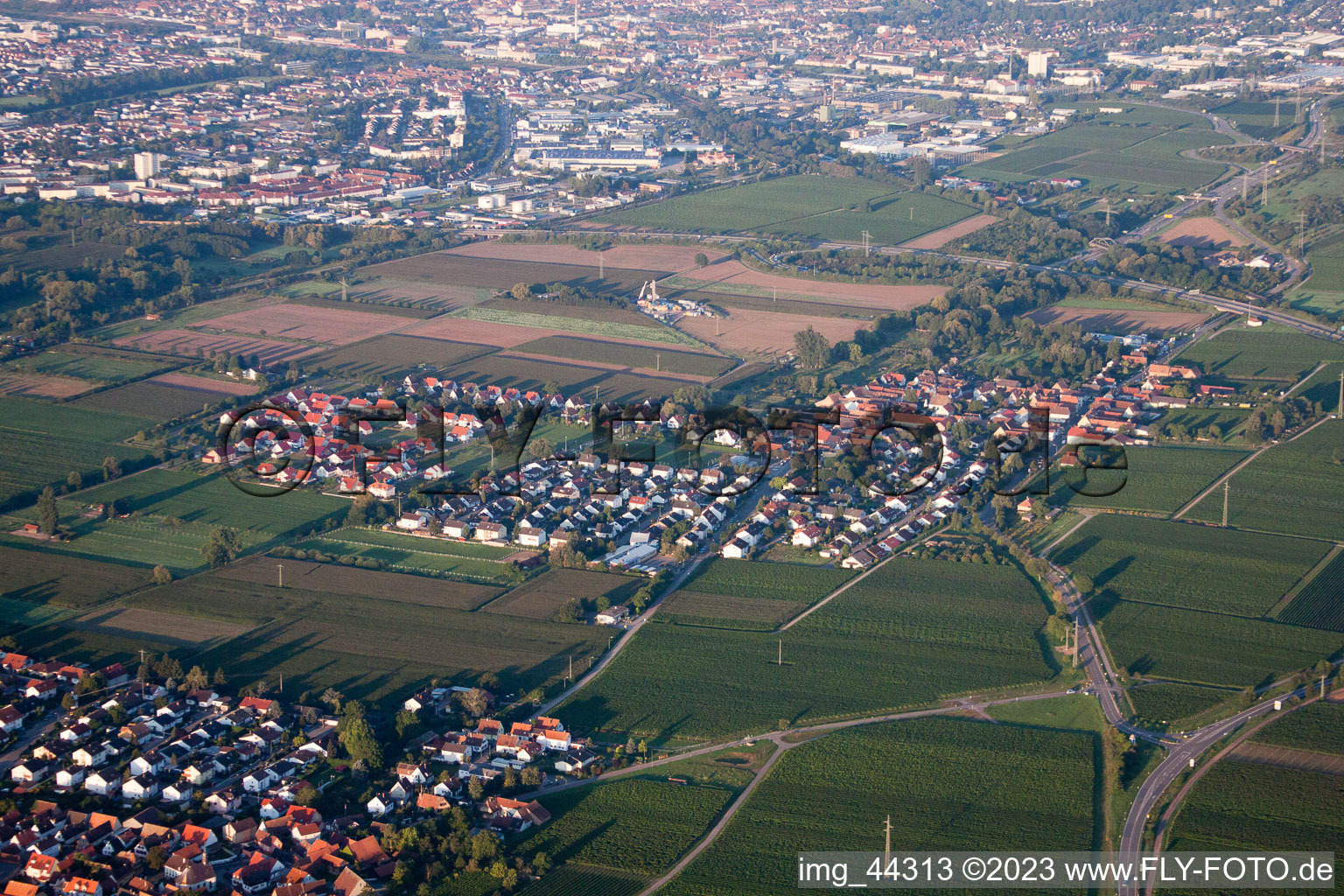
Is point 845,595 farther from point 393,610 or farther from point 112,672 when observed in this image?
point 112,672

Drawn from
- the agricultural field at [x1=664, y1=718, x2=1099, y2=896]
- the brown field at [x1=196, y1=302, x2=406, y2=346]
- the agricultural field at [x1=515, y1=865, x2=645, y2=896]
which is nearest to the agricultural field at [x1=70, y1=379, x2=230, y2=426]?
the brown field at [x1=196, y1=302, x2=406, y2=346]

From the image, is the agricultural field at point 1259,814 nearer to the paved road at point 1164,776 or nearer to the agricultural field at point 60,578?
the paved road at point 1164,776

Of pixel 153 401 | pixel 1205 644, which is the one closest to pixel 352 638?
pixel 1205 644

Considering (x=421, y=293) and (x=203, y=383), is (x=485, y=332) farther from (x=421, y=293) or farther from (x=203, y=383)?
(x=203, y=383)

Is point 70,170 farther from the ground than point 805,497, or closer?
farther from the ground

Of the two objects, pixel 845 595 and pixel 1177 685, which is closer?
pixel 1177 685

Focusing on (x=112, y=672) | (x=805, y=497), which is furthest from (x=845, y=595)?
(x=112, y=672)
